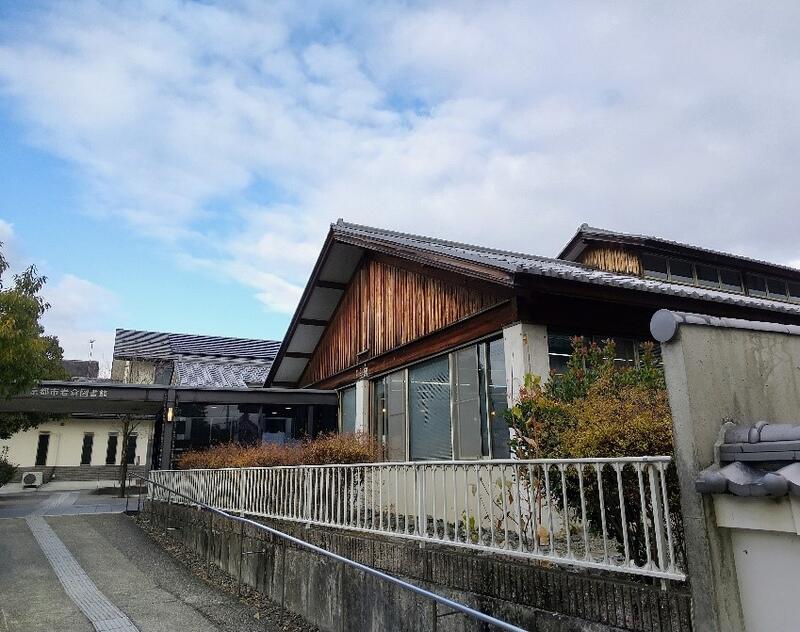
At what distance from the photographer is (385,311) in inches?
481

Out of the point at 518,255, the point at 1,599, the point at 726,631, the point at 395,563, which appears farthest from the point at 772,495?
the point at 518,255

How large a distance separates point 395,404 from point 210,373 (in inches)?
583

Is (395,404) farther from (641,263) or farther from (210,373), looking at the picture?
(210,373)

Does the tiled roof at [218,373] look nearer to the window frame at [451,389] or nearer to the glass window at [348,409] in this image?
the glass window at [348,409]

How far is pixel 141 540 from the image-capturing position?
11969mm

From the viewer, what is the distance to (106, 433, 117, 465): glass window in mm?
29484

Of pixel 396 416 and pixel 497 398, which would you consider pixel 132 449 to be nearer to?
pixel 396 416

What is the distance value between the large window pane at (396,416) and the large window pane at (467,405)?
201cm

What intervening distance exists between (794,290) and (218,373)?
21697 millimetres

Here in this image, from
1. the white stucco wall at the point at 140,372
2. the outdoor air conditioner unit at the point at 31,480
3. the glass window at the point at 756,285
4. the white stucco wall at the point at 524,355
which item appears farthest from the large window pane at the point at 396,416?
the white stucco wall at the point at 140,372

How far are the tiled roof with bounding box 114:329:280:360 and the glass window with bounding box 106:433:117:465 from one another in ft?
16.3

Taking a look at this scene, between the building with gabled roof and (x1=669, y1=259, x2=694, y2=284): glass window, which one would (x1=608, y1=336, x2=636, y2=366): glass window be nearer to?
the building with gabled roof

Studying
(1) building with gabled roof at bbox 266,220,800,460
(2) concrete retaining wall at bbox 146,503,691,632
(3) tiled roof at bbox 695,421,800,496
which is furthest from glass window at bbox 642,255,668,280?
(3) tiled roof at bbox 695,421,800,496

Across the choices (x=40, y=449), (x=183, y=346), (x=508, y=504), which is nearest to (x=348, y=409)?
(x=508, y=504)
